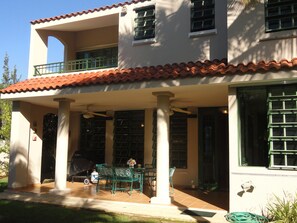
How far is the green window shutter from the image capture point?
751 cm

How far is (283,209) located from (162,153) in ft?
12.0

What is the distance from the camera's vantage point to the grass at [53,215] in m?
7.75

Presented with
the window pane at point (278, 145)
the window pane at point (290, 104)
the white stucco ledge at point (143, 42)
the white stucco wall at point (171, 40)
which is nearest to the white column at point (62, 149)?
the white stucco wall at point (171, 40)

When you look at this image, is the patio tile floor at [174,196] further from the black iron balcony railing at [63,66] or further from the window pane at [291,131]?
the black iron balcony railing at [63,66]

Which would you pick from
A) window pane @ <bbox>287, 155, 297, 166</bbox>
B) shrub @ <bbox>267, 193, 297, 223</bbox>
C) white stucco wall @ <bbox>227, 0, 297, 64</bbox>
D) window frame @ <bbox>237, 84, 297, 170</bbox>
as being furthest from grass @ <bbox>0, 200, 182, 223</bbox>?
white stucco wall @ <bbox>227, 0, 297, 64</bbox>

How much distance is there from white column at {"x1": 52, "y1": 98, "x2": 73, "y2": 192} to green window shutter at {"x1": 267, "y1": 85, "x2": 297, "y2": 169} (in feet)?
22.1

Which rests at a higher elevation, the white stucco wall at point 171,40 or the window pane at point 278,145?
the white stucco wall at point 171,40

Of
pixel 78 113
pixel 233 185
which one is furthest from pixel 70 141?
pixel 233 185

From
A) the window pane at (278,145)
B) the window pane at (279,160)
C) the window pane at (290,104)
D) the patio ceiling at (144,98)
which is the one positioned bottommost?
the window pane at (279,160)

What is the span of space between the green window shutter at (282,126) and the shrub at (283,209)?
73cm

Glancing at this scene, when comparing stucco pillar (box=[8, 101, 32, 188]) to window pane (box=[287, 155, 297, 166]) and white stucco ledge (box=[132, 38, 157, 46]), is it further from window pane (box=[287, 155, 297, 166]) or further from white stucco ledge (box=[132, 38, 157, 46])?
window pane (box=[287, 155, 297, 166])

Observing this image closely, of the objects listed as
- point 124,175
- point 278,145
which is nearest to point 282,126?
point 278,145

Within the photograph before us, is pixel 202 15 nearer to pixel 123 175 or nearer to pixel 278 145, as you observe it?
pixel 278 145

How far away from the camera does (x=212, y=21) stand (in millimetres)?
10617
